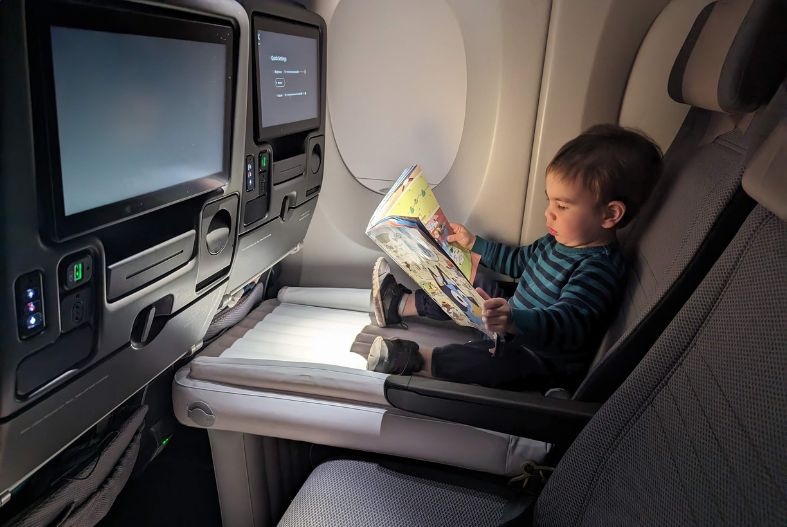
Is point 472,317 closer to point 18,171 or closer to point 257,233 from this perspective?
point 257,233

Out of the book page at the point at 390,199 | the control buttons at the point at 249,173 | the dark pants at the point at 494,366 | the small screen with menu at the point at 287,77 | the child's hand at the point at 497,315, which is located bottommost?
the dark pants at the point at 494,366

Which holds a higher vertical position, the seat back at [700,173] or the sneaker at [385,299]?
the seat back at [700,173]

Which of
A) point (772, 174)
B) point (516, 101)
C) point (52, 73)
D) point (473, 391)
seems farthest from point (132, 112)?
point (516, 101)

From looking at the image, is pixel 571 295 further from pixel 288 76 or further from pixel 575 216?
pixel 288 76

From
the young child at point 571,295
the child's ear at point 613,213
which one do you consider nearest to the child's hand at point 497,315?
the young child at point 571,295

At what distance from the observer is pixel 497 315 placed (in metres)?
1.35

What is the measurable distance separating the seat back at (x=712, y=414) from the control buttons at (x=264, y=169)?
35.1 inches

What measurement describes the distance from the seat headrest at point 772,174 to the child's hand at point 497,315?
1.96ft

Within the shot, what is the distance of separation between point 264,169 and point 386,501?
788 millimetres

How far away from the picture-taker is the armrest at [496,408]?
1.12 m

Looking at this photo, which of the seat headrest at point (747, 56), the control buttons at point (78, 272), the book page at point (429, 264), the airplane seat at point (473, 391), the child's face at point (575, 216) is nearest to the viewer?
the control buttons at point (78, 272)

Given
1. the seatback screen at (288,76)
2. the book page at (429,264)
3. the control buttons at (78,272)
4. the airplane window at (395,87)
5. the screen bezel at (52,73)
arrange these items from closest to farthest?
the screen bezel at (52,73) < the control buttons at (78,272) < the book page at (429,264) < the seatback screen at (288,76) < the airplane window at (395,87)

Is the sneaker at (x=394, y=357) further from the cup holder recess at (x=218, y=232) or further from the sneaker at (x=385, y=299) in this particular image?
the cup holder recess at (x=218, y=232)

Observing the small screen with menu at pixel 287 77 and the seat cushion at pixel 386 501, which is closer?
the seat cushion at pixel 386 501
